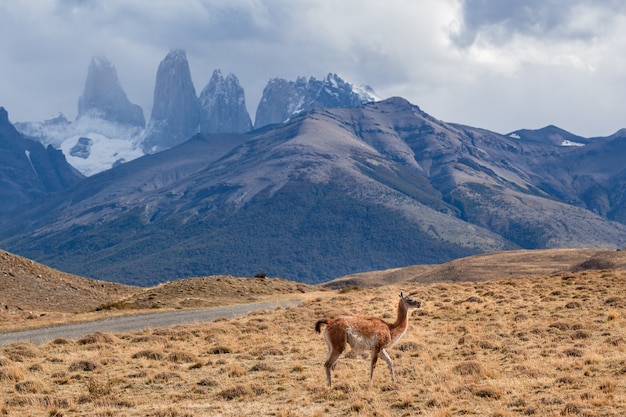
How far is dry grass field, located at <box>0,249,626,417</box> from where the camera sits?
1816cm

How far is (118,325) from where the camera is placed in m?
41.7

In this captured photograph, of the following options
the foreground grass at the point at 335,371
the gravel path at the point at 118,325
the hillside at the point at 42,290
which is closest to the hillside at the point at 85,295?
the hillside at the point at 42,290

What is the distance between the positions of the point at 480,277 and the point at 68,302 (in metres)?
63.5

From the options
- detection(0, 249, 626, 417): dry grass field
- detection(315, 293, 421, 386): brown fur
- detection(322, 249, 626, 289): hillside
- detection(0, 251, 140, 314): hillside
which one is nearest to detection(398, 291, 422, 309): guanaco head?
detection(315, 293, 421, 386): brown fur

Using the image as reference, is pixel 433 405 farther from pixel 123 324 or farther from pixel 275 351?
pixel 123 324

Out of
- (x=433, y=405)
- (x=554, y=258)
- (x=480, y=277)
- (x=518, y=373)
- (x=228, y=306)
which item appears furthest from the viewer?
(x=554, y=258)

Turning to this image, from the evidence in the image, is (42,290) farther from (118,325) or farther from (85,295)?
(118,325)

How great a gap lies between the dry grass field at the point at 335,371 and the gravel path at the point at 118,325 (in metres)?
4.99

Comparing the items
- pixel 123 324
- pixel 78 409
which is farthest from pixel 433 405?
pixel 123 324

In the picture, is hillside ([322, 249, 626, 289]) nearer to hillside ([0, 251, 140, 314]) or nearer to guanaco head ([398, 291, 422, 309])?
hillside ([0, 251, 140, 314])

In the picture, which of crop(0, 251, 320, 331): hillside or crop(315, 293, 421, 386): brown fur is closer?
crop(315, 293, 421, 386): brown fur

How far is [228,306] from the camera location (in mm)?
58156

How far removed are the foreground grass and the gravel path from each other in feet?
16.9

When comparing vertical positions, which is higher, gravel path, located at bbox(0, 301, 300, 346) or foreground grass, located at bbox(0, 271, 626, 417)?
gravel path, located at bbox(0, 301, 300, 346)
